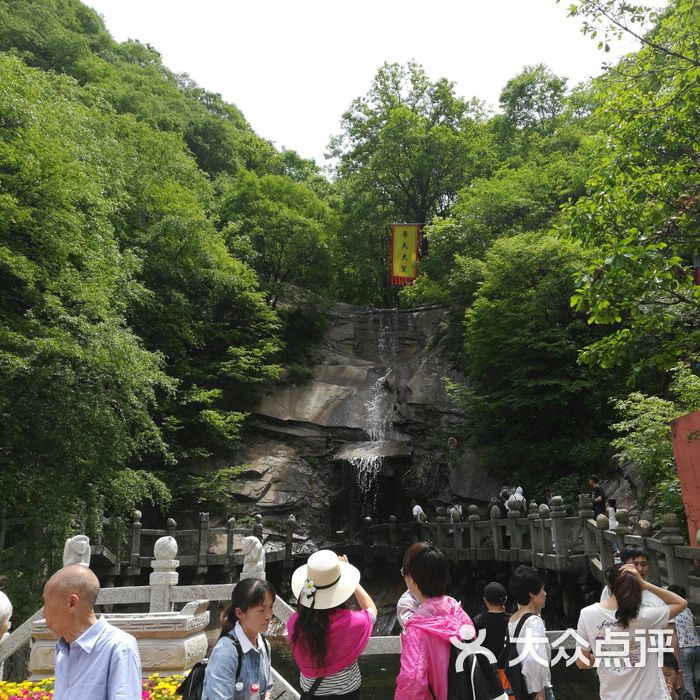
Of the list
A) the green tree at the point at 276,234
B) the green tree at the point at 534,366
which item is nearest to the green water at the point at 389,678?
the green tree at the point at 534,366

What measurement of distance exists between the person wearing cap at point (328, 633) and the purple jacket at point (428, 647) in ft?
0.88

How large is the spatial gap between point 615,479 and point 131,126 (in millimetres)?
24433

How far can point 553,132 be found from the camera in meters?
37.8

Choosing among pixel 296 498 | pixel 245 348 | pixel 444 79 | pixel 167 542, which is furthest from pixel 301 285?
pixel 167 542

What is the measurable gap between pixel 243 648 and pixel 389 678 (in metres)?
11.0

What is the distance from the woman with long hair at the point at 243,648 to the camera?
3389mm

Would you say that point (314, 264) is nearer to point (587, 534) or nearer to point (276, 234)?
point (276, 234)

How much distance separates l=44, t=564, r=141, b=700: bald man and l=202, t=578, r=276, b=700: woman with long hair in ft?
1.65

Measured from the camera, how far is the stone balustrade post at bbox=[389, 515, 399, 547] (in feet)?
69.4

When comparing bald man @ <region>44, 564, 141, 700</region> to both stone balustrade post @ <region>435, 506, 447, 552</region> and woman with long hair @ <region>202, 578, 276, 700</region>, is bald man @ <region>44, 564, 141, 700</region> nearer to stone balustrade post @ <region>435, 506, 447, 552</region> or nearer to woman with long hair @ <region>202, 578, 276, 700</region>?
woman with long hair @ <region>202, 578, 276, 700</region>

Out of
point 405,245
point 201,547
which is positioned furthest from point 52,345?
point 405,245

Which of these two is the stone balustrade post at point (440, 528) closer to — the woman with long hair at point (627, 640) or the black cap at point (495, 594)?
the black cap at point (495, 594)

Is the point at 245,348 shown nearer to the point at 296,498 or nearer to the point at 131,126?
the point at 296,498

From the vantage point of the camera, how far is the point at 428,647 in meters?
3.37
